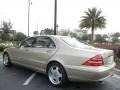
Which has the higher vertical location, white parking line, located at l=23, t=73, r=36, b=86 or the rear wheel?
the rear wheel

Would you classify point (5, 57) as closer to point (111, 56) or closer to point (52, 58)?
point (52, 58)

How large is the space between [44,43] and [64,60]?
109cm

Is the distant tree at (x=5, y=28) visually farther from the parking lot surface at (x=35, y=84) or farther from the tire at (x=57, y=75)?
the tire at (x=57, y=75)

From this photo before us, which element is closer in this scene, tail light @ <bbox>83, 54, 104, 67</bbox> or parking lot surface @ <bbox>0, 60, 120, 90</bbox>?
tail light @ <bbox>83, 54, 104, 67</bbox>

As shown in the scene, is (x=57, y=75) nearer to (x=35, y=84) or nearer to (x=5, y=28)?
(x=35, y=84)

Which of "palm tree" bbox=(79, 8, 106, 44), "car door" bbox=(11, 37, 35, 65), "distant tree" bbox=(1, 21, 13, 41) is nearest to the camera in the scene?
"car door" bbox=(11, 37, 35, 65)

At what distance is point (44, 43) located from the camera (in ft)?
16.6

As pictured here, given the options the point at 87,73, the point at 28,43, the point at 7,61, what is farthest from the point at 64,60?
the point at 7,61

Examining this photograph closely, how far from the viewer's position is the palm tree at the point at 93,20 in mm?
25938

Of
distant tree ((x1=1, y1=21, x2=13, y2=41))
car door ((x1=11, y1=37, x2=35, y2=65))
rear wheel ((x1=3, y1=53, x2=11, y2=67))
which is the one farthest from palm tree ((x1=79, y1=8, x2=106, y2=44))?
distant tree ((x1=1, y1=21, x2=13, y2=41))

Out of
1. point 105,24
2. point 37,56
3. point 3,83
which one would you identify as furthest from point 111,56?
point 105,24

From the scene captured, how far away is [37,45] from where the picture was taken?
208 inches

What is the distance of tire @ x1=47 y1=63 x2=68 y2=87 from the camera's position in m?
4.32

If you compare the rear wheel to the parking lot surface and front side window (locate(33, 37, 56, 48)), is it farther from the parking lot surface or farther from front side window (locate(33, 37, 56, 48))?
front side window (locate(33, 37, 56, 48))
